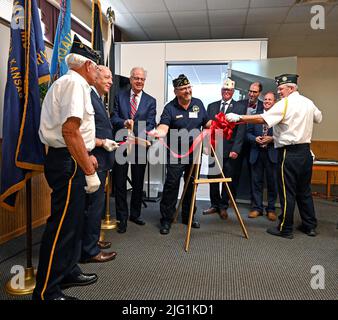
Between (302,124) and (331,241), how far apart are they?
115 centimetres

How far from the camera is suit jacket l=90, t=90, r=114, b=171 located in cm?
214

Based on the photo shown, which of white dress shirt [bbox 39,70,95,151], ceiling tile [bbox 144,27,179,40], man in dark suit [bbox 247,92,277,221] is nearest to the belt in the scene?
man in dark suit [bbox 247,92,277,221]

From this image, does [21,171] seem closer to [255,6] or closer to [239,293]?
[239,293]

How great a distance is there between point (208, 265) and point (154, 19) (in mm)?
4122

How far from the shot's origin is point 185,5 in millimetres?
4391

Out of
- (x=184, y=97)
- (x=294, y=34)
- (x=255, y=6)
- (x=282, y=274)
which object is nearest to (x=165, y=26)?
(x=255, y=6)

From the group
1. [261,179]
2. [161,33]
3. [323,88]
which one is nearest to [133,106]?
[261,179]

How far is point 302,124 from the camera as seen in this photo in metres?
2.86

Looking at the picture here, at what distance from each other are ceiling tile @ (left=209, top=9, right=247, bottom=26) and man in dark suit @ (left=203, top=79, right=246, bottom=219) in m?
1.65

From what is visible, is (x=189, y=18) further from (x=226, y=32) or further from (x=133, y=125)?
(x=133, y=125)

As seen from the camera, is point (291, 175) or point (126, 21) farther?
point (126, 21)

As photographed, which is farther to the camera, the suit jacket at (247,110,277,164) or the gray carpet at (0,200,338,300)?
the suit jacket at (247,110,277,164)

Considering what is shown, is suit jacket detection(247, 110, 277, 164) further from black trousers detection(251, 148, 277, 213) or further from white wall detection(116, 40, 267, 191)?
white wall detection(116, 40, 267, 191)
